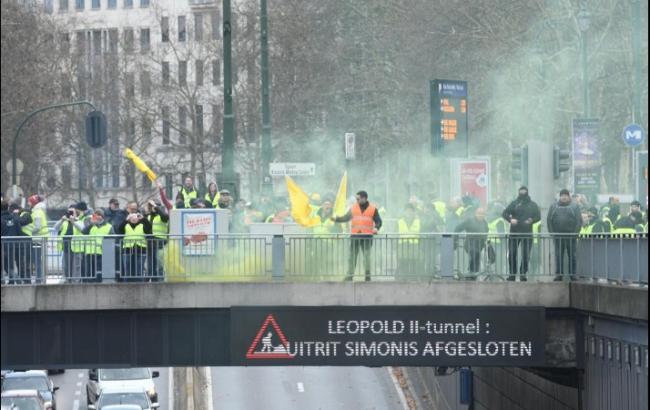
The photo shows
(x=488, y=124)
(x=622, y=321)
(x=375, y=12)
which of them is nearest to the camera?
(x=622, y=321)

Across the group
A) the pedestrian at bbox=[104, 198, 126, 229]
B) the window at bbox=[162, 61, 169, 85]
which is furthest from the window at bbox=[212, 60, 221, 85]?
the pedestrian at bbox=[104, 198, 126, 229]

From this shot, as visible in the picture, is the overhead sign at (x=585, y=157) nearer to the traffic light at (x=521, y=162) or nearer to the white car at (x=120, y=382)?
the traffic light at (x=521, y=162)

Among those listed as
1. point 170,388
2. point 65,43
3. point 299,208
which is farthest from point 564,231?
point 65,43

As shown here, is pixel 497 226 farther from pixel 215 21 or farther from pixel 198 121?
pixel 215 21

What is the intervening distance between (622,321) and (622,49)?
39106 millimetres

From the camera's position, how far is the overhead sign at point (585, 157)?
40.9m

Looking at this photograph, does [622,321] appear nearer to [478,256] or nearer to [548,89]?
[478,256]

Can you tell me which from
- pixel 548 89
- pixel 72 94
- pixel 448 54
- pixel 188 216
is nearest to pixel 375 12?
pixel 448 54

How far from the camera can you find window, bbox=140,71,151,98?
289 feet

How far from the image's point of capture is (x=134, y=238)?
99.3 feet

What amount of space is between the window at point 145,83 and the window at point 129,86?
65 cm

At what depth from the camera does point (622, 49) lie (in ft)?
215

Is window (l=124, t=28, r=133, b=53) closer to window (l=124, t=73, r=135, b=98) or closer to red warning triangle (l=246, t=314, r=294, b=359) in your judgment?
window (l=124, t=73, r=135, b=98)

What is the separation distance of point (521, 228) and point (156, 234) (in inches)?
224
